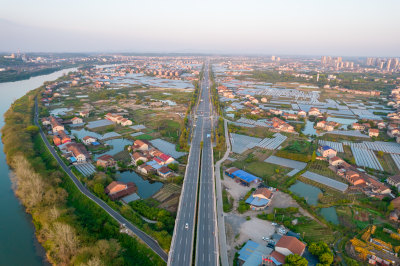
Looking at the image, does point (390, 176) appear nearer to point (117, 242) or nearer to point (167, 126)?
point (117, 242)

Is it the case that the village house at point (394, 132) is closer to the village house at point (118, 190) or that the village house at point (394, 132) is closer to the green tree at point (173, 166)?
the green tree at point (173, 166)

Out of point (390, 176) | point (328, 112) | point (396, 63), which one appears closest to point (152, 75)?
point (328, 112)

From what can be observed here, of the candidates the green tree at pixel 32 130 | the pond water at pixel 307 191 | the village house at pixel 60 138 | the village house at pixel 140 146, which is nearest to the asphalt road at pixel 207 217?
the village house at pixel 140 146

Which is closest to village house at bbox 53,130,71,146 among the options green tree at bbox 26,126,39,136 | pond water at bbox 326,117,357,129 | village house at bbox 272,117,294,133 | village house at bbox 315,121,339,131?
green tree at bbox 26,126,39,136

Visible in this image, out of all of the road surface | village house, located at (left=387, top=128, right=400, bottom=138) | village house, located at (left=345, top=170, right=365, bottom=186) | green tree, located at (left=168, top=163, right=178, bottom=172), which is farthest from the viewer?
village house, located at (left=387, top=128, right=400, bottom=138)

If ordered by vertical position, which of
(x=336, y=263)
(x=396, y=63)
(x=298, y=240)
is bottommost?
(x=336, y=263)

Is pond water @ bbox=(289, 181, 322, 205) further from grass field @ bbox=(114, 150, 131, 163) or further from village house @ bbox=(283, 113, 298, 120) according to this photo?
village house @ bbox=(283, 113, 298, 120)

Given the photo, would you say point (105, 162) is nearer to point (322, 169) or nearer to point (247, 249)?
point (247, 249)
